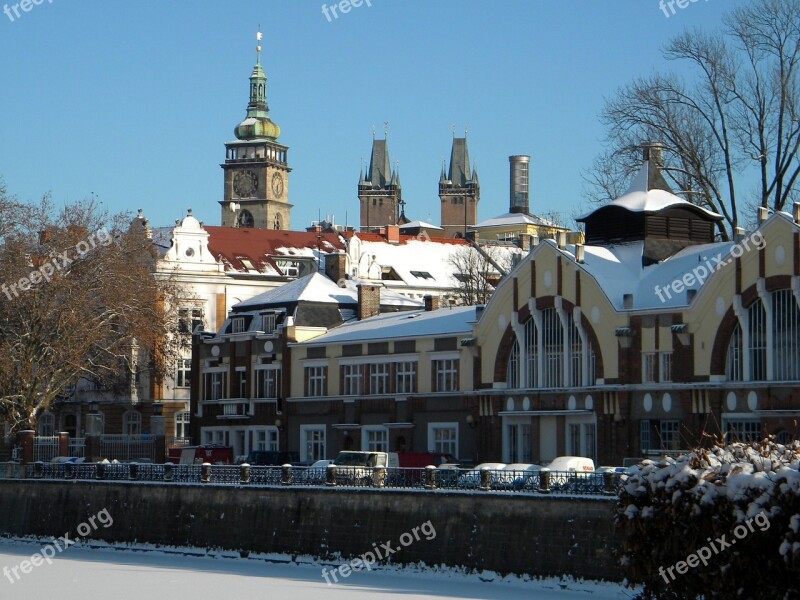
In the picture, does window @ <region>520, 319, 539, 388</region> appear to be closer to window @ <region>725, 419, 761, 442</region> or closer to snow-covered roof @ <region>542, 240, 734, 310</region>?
snow-covered roof @ <region>542, 240, 734, 310</region>

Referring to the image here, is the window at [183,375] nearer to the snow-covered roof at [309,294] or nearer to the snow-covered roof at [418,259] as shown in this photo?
the snow-covered roof at [309,294]

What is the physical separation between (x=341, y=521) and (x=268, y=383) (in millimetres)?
27501

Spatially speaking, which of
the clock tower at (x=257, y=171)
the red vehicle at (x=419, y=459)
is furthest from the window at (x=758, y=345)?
the clock tower at (x=257, y=171)

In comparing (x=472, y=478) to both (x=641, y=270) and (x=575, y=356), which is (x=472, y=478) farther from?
(x=641, y=270)

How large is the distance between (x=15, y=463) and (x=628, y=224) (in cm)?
2692

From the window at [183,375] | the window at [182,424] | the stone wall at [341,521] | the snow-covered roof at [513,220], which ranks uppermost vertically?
the snow-covered roof at [513,220]

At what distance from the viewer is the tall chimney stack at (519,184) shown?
180 meters

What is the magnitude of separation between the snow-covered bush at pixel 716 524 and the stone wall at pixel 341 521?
12208 millimetres

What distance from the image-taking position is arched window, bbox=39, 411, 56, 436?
334 ft

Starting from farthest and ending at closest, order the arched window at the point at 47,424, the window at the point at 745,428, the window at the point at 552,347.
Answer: the arched window at the point at 47,424 → the window at the point at 552,347 → the window at the point at 745,428

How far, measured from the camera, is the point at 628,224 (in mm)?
65625

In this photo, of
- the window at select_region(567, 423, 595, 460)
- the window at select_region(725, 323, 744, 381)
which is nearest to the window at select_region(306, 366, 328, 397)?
the window at select_region(567, 423, 595, 460)

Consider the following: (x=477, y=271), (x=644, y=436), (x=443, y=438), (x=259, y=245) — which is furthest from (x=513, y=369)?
(x=259, y=245)

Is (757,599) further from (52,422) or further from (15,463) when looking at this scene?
(52,422)
